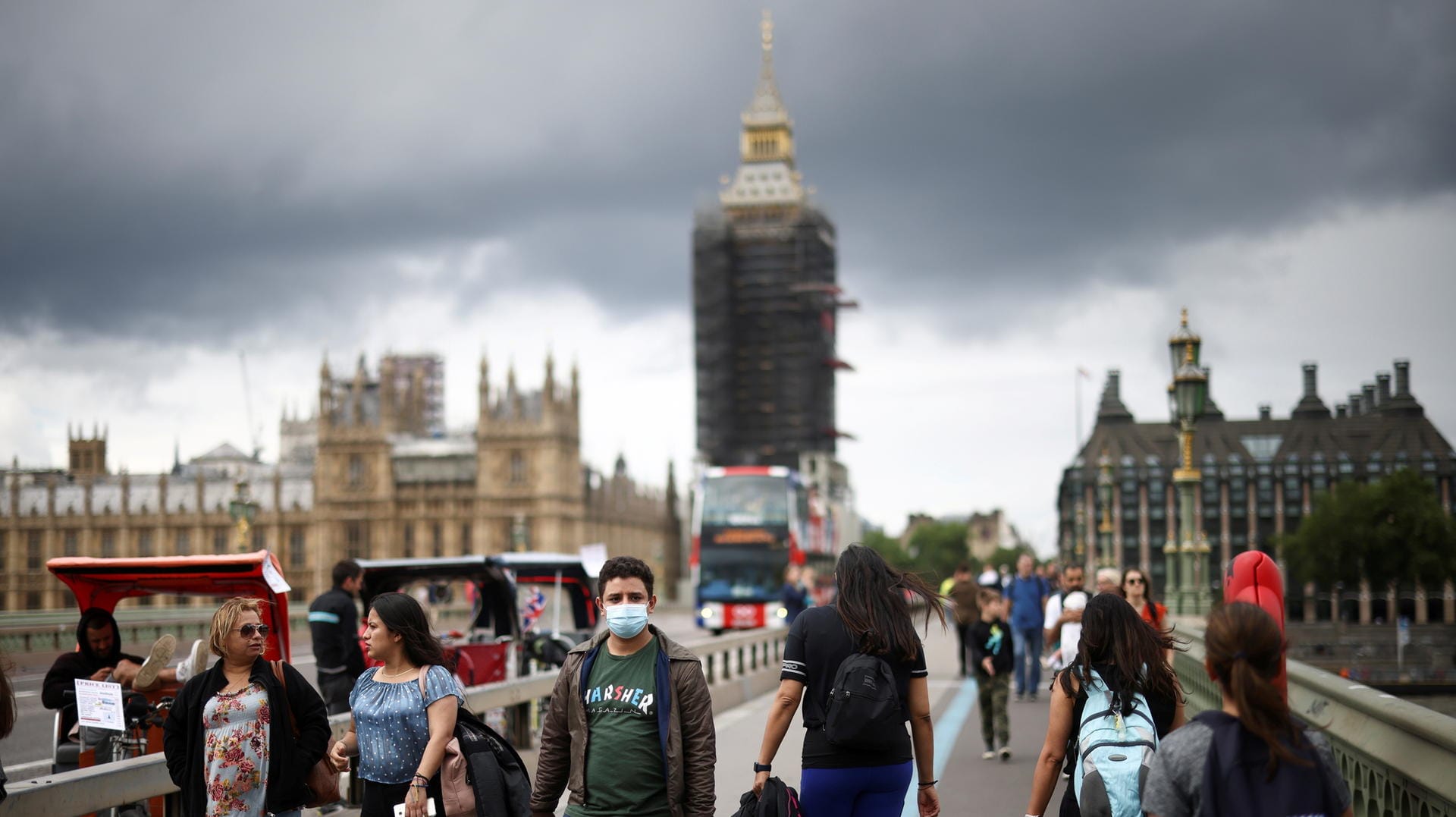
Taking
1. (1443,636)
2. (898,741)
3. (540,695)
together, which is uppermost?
(898,741)

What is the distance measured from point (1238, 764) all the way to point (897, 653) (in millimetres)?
1840

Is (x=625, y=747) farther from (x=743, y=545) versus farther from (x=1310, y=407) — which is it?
(x=1310, y=407)

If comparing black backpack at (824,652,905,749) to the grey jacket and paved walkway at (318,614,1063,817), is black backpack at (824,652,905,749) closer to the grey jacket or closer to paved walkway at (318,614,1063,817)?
paved walkway at (318,614,1063,817)

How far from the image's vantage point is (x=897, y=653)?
221 inches

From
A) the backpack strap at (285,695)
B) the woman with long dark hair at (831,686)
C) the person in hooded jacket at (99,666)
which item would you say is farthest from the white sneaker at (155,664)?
the woman with long dark hair at (831,686)

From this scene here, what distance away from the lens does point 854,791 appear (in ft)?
18.1

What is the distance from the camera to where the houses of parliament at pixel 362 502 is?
9838cm

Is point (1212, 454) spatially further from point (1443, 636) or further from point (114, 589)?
point (114, 589)

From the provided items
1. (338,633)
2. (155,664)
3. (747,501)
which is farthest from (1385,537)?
(155,664)

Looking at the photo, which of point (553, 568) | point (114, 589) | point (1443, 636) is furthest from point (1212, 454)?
point (114, 589)

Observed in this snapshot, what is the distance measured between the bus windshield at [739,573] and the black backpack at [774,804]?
31507mm

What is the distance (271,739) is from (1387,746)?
456 cm

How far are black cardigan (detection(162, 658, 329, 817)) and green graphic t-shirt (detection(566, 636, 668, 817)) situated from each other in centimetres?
116

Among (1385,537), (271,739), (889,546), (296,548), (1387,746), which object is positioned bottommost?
(889,546)
